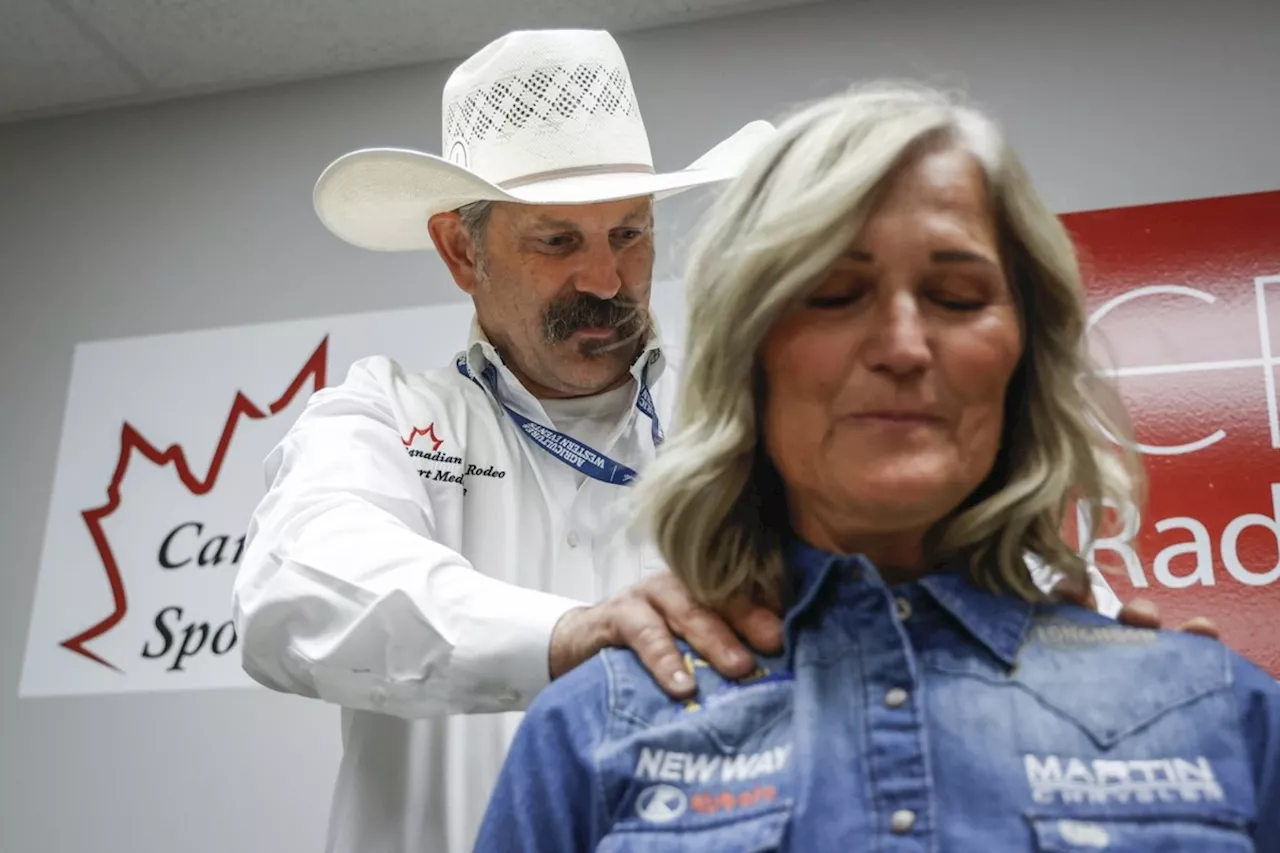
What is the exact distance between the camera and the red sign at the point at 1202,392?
1865 mm

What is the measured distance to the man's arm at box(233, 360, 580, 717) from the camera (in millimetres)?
1100

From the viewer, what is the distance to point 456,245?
1.69 metres

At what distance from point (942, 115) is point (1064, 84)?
61.3 inches

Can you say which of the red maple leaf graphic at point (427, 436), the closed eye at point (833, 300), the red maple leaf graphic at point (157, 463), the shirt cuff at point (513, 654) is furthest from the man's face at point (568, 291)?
the red maple leaf graphic at point (157, 463)

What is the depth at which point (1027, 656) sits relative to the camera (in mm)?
756

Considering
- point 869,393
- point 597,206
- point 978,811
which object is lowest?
point 978,811

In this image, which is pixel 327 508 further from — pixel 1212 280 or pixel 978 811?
pixel 1212 280

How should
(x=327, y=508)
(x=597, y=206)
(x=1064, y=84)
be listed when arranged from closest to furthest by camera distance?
1. (x=327, y=508)
2. (x=597, y=206)
3. (x=1064, y=84)

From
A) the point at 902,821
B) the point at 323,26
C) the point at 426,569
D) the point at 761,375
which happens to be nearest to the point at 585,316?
the point at 426,569

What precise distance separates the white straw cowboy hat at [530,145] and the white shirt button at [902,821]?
962 mm

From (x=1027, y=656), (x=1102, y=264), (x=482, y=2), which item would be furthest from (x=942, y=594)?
(x=482, y=2)

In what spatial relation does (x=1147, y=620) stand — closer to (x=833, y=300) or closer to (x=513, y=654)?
(x=833, y=300)

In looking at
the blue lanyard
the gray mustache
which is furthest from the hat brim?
the blue lanyard

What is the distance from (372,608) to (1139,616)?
661 mm
